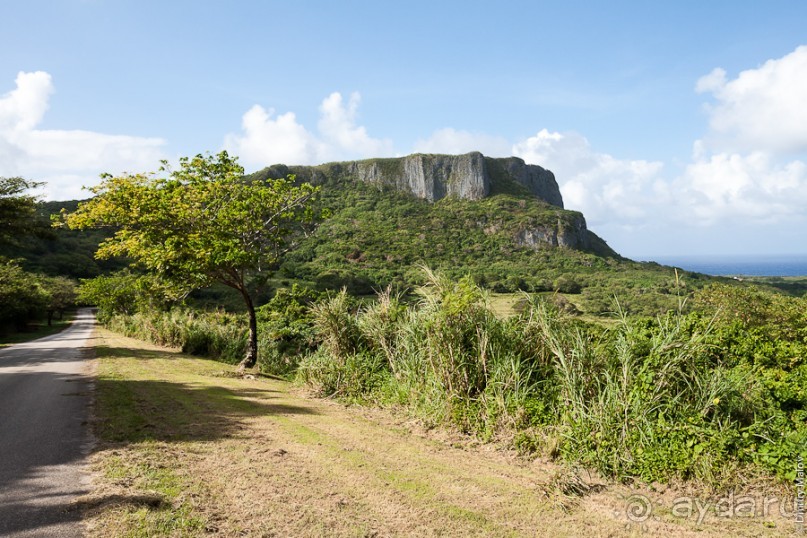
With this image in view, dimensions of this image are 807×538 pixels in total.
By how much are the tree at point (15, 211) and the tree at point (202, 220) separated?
47.2 feet

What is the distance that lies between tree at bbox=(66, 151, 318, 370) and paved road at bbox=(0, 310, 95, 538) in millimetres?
4334

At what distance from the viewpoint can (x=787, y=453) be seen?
5.46m

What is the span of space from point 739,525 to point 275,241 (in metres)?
14.5

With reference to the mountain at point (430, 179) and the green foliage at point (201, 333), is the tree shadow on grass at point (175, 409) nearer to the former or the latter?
the green foliage at point (201, 333)

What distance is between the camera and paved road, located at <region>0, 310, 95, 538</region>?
4.34 meters

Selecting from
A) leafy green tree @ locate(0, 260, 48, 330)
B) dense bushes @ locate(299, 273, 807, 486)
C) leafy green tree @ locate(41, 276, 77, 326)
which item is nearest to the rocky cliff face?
leafy green tree @ locate(41, 276, 77, 326)

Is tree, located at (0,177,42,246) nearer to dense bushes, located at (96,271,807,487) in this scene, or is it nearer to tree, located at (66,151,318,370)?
tree, located at (66,151,318,370)

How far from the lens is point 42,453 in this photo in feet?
20.3

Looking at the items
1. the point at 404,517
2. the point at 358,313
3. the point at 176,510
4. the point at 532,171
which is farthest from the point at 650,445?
the point at 532,171

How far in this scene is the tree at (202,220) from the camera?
14.1 m

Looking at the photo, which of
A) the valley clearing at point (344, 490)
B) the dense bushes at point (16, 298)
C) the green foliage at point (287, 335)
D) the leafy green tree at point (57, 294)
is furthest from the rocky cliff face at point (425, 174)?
the valley clearing at point (344, 490)

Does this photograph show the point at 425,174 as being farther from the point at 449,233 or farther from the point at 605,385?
the point at 605,385

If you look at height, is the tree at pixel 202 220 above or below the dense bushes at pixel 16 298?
above

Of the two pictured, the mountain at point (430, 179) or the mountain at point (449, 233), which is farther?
the mountain at point (430, 179)
